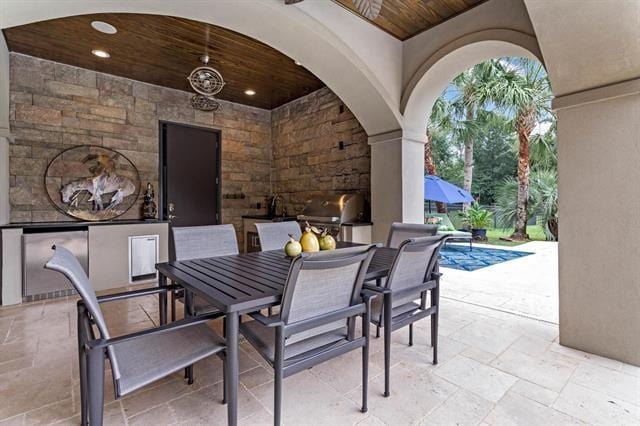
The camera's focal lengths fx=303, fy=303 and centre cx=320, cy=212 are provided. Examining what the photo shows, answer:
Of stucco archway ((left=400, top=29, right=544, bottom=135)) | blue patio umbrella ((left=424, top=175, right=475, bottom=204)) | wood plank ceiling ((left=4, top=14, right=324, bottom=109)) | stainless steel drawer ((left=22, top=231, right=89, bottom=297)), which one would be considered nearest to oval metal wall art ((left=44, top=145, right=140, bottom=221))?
stainless steel drawer ((left=22, top=231, right=89, bottom=297))

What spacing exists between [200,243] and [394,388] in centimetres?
177

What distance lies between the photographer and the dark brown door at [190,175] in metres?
5.00

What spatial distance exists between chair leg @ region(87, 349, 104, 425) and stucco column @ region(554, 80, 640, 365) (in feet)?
10.0

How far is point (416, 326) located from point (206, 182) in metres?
4.23

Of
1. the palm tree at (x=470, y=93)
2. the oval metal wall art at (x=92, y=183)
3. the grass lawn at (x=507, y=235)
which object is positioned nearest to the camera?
the oval metal wall art at (x=92, y=183)

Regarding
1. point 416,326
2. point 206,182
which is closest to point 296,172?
point 206,182

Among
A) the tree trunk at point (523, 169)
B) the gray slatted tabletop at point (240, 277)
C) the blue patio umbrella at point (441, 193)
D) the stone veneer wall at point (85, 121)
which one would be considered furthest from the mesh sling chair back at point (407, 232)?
the tree trunk at point (523, 169)

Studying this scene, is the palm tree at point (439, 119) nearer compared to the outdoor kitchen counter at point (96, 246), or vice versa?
the outdoor kitchen counter at point (96, 246)

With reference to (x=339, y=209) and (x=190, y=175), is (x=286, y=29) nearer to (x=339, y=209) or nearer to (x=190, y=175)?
(x=339, y=209)

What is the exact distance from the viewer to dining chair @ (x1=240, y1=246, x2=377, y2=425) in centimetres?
135

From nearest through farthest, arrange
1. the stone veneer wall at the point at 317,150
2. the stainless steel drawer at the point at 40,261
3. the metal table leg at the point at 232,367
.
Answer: the metal table leg at the point at 232,367, the stainless steel drawer at the point at 40,261, the stone veneer wall at the point at 317,150

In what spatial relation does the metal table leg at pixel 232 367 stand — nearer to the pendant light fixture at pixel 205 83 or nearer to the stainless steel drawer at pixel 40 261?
the pendant light fixture at pixel 205 83

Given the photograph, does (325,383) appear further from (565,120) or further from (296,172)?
(296,172)

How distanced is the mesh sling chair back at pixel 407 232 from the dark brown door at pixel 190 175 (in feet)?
12.1
